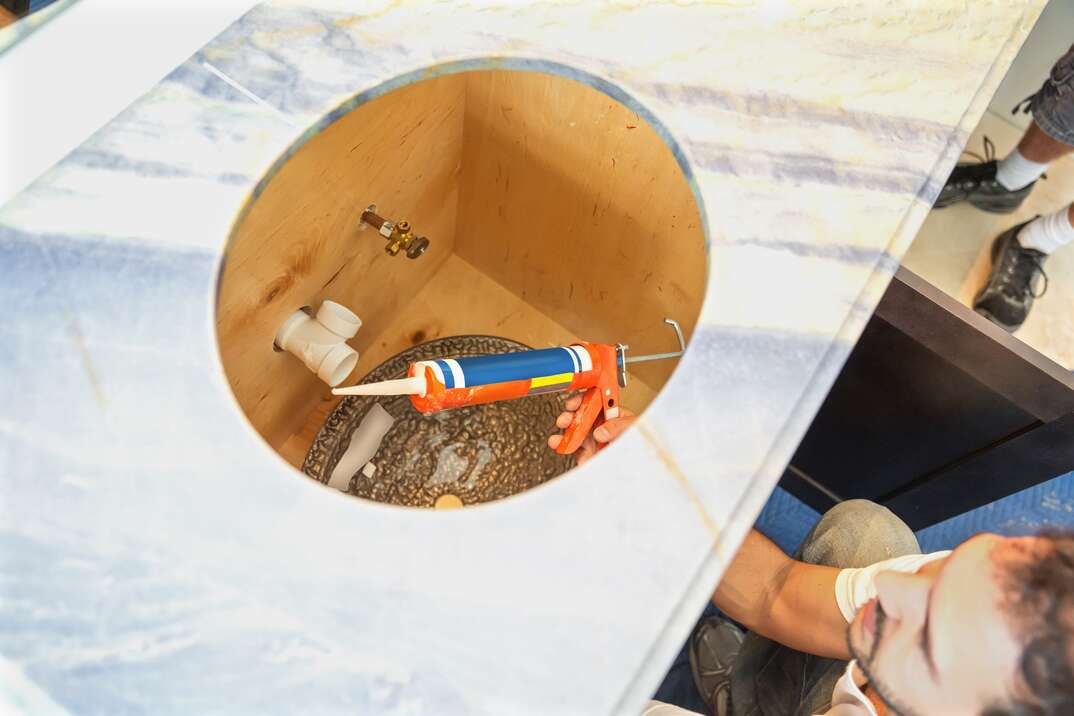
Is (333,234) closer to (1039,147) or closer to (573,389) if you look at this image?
(573,389)

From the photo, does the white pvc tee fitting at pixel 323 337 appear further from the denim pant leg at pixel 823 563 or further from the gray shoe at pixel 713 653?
the gray shoe at pixel 713 653

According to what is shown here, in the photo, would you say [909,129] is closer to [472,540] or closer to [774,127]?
[774,127]

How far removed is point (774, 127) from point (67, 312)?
20.1 inches

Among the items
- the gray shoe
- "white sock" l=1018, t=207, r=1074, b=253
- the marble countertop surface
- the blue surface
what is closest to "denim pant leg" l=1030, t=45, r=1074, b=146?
"white sock" l=1018, t=207, r=1074, b=253

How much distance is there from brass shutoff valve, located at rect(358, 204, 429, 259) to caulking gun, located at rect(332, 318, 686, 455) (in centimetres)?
14

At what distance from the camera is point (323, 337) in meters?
0.81

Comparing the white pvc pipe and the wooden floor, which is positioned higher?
the wooden floor

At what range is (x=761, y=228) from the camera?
60 centimetres

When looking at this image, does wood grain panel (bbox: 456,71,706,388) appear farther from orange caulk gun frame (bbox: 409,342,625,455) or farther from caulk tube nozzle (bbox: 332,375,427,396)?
caulk tube nozzle (bbox: 332,375,427,396)

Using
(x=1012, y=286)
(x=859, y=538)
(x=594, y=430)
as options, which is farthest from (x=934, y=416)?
(x=1012, y=286)

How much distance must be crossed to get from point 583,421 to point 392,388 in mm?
183

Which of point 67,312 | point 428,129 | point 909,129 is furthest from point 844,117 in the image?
point 67,312

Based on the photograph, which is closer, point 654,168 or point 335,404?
point 654,168

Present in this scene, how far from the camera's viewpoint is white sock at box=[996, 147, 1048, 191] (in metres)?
1.44
